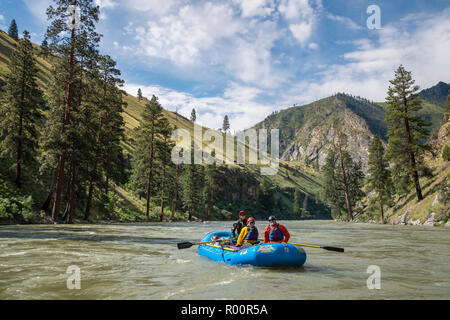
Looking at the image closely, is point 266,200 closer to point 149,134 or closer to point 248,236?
point 149,134

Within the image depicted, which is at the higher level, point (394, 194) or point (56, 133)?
point (56, 133)

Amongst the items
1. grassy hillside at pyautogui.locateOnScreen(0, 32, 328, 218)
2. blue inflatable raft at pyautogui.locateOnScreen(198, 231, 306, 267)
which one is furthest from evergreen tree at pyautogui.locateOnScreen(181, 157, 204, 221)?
blue inflatable raft at pyautogui.locateOnScreen(198, 231, 306, 267)

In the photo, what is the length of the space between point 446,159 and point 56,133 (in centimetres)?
3912

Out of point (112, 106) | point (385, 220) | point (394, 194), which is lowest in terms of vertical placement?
point (385, 220)

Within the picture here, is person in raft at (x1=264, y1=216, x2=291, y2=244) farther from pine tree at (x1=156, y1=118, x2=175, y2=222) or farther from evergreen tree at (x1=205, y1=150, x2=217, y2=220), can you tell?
evergreen tree at (x1=205, y1=150, x2=217, y2=220)

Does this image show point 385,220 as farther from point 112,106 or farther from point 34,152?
point 34,152

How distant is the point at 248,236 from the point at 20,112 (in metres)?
25.0

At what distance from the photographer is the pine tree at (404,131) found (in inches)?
1305

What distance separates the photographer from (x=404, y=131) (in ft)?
114

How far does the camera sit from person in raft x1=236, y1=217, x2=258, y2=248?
11271mm

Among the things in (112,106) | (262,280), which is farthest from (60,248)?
(112,106)

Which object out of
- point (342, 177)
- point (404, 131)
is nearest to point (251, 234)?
A: point (404, 131)
